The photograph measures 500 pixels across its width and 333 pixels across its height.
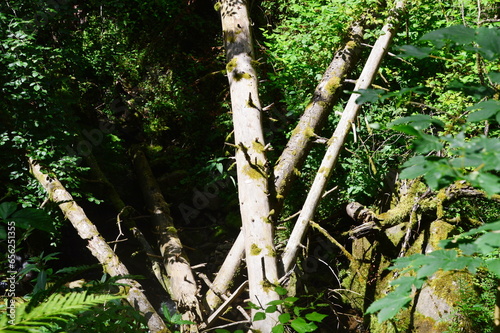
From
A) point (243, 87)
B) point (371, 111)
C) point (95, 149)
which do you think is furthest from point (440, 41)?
point (95, 149)

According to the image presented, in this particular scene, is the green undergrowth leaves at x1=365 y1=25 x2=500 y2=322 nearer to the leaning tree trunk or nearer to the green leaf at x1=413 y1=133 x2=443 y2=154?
the green leaf at x1=413 y1=133 x2=443 y2=154

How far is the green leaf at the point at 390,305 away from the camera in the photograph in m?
1.01

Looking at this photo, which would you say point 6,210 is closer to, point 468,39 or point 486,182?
point 486,182

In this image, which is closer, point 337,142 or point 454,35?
point 454,35

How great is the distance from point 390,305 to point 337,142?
10.9 feet

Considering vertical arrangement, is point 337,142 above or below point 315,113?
below

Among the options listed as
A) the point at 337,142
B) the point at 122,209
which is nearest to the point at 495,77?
the point at 337,142

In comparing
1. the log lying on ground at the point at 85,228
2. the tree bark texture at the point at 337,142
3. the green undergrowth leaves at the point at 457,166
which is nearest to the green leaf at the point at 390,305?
the green undergrowth leaves at the point at 457,166

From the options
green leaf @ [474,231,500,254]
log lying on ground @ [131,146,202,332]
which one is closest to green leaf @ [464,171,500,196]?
green leaf @ [474,231,500,254]

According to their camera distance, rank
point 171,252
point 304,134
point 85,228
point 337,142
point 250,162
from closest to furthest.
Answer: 1. point 250,162
2. point 337,142
3. point 304,134
4. point 85,228
5. point 171,252

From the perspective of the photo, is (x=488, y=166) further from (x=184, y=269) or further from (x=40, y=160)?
(x=40, y=160)

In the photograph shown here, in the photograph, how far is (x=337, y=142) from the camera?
14.0 feet

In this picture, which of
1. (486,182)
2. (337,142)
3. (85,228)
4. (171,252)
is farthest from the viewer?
(171,252)

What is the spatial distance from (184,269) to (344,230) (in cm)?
277
